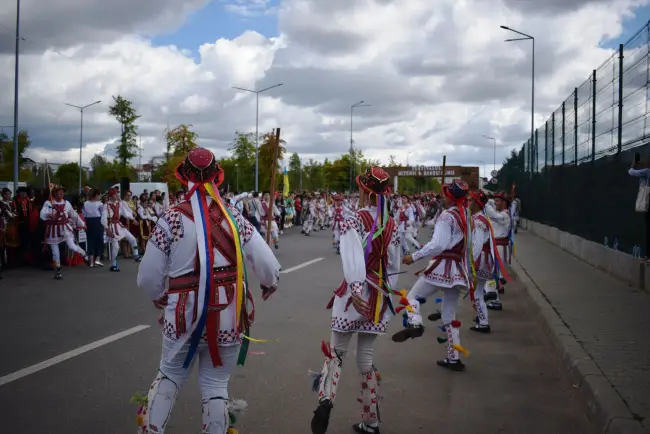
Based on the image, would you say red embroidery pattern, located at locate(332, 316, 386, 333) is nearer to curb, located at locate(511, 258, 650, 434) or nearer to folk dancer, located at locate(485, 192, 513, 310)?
curb, located at locate(511, 258, 650, 434)

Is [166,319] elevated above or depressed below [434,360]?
above

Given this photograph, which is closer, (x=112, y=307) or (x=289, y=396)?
(x=289, y=396)

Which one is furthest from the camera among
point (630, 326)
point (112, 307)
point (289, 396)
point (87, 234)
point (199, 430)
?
point (87, 234)

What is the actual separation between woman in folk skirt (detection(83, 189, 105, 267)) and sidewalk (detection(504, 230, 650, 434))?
958 centimetres

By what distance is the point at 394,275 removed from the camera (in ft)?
16.8

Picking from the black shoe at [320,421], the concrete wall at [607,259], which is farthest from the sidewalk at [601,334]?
the black shoe at [320,421]

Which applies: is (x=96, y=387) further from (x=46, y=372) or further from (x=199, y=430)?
(x=199, y=430)

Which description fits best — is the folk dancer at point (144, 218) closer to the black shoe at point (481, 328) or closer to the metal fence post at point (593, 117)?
the metal fence post at point (593, 117)

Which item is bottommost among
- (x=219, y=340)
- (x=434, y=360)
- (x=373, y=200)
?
(x=434, y=360)

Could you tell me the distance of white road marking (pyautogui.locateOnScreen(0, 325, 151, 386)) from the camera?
19.9 ft

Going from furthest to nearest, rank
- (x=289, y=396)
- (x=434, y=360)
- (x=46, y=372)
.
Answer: (x=434, y=360) < (x=46, y=372) < (x=289, y=396)

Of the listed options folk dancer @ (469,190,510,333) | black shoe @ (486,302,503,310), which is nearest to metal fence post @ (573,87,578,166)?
black shoe @ (486,302,503,310)

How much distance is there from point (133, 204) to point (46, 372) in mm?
12853

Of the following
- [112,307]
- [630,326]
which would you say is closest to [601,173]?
[630,326]
